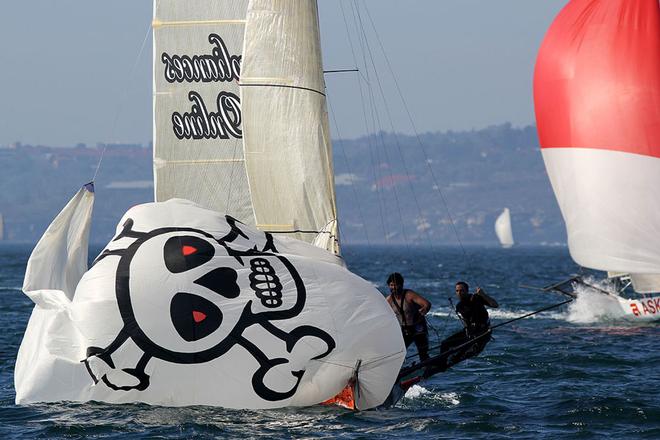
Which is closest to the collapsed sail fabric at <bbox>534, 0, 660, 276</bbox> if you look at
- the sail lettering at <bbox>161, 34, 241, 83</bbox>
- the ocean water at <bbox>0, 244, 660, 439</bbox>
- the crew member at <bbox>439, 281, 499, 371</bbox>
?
the ocean water at <bbox>0, 244, 660, 439</bbox>

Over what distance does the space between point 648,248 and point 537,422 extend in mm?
6760

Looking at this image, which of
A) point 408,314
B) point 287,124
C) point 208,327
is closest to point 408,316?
point 408,314

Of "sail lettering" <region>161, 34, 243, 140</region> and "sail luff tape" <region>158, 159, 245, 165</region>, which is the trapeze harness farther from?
"sail lettering" <region>161, 34, 243, 140</region>


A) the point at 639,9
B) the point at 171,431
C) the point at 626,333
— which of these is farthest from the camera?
the point at 626,333

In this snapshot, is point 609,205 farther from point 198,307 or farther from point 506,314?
point 198,307

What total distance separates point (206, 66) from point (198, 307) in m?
9.11

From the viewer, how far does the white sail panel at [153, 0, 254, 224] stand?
22.0 metres

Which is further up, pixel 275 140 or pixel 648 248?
pixel 275 140

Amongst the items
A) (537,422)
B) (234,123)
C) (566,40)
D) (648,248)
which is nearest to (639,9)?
(566,40)

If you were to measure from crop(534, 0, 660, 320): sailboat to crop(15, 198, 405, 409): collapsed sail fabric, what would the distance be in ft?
25.5

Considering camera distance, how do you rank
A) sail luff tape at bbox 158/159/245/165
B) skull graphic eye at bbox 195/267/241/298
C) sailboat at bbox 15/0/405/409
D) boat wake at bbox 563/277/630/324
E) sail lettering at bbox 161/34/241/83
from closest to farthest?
1. sailboat at bbox 15/0/405/409
2. skull graphic eye at bbox 195/267/241/298
3. sail luff tape at bbox 158/159/245/165
4. sail lettering at bbox 161/34/241/83
5. boat wake at bbox 563/277/630/324

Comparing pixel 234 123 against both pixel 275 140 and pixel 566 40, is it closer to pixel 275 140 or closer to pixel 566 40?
pixel 275 140

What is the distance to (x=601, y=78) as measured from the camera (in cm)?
2342

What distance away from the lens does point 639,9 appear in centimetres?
2258
